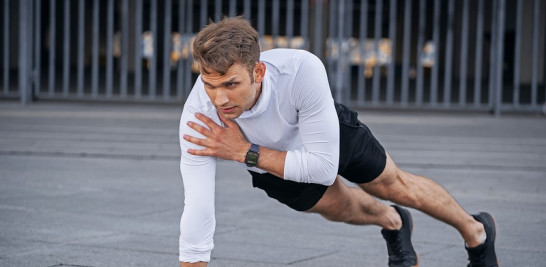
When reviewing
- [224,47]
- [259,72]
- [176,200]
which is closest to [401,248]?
[259,72]

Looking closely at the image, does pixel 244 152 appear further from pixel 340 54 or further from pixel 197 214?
pixel 340 54

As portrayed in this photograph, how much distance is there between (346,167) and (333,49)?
399 inches

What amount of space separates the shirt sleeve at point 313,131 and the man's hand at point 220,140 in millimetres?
207

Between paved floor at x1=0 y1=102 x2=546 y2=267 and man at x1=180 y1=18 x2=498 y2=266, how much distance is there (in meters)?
0.76

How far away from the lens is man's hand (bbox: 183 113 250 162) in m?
3.69

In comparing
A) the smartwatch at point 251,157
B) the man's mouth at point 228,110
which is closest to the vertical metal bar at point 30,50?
the smartwatch at point 251,157

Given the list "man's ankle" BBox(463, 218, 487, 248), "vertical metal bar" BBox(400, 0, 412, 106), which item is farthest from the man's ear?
"vertical metal bar" BBox(400, 0, 412, 106)

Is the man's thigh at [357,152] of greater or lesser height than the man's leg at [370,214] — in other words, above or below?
above

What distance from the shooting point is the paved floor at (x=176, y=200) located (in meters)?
5.02

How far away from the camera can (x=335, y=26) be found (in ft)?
47.0

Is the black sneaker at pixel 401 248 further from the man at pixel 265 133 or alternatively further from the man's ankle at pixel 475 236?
the man at pixel 265 133

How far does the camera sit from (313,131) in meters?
3.74

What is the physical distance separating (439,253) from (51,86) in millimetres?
11491

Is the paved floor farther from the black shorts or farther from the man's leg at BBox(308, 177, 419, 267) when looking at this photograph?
A: the black shorts
